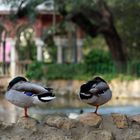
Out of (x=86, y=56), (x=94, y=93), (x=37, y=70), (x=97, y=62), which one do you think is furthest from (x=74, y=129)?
(x=86, y=56)

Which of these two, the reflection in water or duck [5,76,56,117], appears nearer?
duck [5,76,56,117]

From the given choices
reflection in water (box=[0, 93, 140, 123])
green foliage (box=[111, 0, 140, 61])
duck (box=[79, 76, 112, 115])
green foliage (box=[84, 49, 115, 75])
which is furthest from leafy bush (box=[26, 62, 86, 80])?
duck (box=[79, 76, 112, 115])

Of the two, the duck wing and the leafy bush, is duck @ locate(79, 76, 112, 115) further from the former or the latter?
the leafy bush

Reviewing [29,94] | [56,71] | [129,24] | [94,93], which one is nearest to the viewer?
[29,94]

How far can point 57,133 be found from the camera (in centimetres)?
503

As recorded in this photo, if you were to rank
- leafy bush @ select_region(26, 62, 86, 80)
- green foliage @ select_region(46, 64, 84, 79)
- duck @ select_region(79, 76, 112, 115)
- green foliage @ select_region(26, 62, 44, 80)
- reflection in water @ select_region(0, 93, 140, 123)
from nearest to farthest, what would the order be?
duck @ select_region(79, 76, 112, 115), reflection in water @ select_region(0, 93, 140, 123), green foliage @ select_region(26, 62, 44, 80), leafy bush @ select_region(26, 62, 86, 80), green foliage @ select_region(46, 64, 84, 79)

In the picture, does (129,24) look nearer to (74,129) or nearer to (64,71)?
(64,71)

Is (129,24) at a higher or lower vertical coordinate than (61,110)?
higher

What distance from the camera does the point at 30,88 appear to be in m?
5.14

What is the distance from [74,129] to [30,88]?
546mm

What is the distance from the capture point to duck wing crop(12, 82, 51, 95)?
5.07 m

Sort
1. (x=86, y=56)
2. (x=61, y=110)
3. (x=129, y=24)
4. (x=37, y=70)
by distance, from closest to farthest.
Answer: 1. (x=61, y=110)
2. (x=37, y=70)
3. (x=86, y=56)
4. (x=129, y=24)

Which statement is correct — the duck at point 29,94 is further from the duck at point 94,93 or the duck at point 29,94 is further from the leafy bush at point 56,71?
the leafy bush at point 56,71

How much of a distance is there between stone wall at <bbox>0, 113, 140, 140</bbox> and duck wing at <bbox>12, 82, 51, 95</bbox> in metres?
0.26
